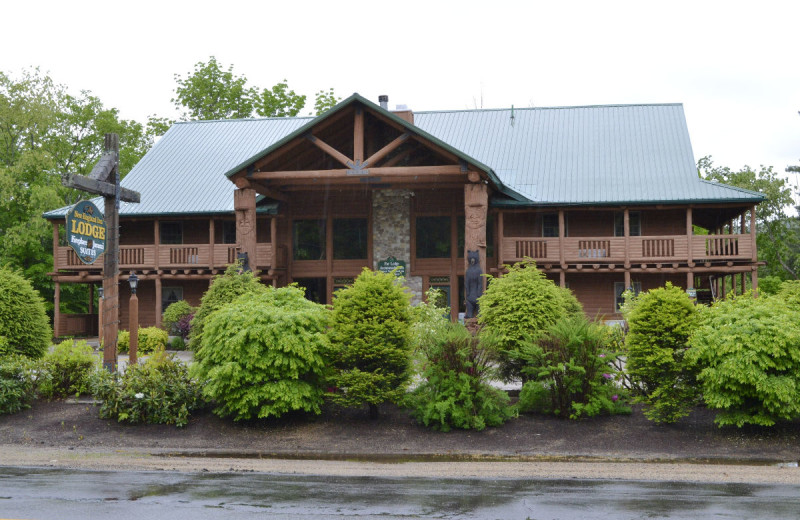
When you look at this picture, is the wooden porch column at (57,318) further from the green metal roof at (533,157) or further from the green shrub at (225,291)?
the green shrub at (225,291)

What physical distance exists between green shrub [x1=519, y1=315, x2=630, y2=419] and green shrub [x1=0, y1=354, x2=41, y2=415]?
870 centimetres

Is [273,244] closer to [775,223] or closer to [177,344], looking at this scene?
[177,344]

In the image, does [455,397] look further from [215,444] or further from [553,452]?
[215,444]

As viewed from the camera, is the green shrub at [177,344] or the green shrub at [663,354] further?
the green shrub at [177,344]

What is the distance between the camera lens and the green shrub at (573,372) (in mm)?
12672

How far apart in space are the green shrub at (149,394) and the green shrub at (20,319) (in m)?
2.43

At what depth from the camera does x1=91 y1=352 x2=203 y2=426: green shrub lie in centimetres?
1284

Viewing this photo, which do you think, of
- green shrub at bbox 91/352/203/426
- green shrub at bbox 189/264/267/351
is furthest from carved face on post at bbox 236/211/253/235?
green shrub at bbox 91/352/203/426

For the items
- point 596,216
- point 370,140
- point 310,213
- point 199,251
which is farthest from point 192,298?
point 596,216

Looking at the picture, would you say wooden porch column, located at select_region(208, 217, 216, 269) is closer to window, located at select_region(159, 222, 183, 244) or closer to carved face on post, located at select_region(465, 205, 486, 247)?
window, located at select_region(159, 222, 183, 244)

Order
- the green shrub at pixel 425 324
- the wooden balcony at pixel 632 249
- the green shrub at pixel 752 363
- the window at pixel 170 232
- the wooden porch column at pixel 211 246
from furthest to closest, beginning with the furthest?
the window at pixel 170 232 → the wooden porch column at pixel 211 246 → the wooden balcony at pixel 632 249 → the green shrub at pixel 425 324 → the green shrub at pixel 752 363

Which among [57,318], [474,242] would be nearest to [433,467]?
[474,242]

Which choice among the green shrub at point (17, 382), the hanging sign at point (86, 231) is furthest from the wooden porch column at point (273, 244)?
the green shrub at point (17, 382)

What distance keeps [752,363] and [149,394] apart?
9440 millimetres
